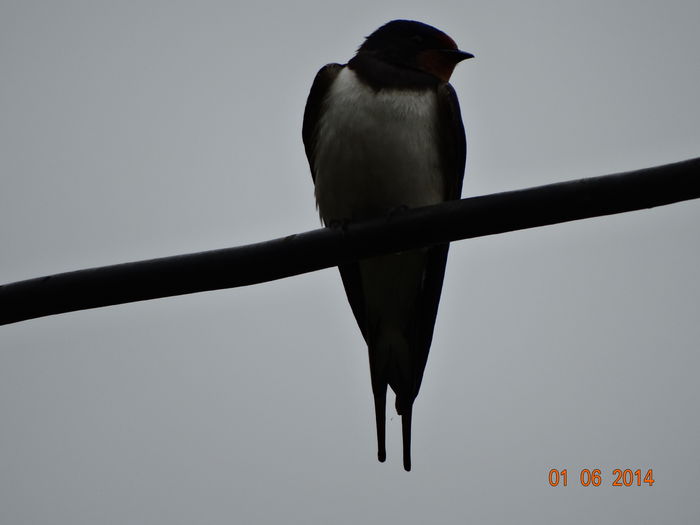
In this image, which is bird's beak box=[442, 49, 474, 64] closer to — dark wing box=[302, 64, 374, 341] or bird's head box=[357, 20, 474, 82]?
bird's head box=[357, 20, 474, 82]

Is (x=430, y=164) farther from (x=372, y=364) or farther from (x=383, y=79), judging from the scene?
(x=372, y=364)

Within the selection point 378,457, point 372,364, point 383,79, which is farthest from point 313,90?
point 378,457

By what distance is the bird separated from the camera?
146 inches

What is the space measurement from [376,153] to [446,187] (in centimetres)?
54

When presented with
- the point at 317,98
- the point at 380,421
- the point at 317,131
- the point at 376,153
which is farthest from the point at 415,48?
the point at 380,421

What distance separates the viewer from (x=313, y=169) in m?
4.39

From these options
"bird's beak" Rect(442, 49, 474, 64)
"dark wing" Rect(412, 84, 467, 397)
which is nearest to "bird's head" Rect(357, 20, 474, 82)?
"bird's beak" Rect(442, 49, 474, 64)

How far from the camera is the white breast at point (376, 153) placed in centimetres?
369

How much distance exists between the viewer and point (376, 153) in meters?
3.68

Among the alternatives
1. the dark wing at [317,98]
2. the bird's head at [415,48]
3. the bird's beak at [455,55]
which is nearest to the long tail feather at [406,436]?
the dark wing at [317,98]

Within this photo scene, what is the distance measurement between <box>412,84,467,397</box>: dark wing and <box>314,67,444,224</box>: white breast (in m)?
0.08

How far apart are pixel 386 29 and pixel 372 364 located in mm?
1951

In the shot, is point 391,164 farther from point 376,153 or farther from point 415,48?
point 415,48

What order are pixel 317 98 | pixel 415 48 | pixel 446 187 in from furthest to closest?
1. pixel 415 48
2. pixel 317 98
3. pixel 446 187
